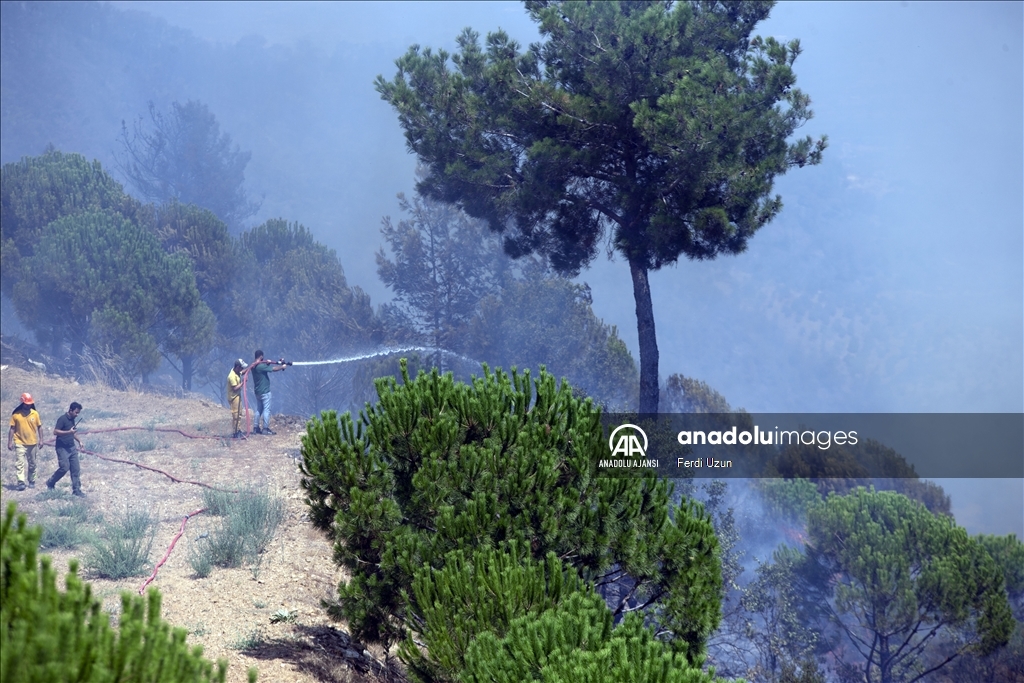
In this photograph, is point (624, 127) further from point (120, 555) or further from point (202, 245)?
point (202, 245)

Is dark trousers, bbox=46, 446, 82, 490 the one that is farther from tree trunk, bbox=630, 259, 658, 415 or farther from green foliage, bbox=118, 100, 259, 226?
green foliage, bbox=118, 100, 259, 226

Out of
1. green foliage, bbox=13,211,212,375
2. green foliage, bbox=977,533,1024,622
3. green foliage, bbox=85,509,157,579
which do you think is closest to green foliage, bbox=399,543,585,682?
green foliage, bbox=85,509,157,579

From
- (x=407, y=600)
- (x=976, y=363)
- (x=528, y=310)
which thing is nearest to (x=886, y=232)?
(x=976, y=363)

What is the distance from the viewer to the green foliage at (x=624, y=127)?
1402 cm

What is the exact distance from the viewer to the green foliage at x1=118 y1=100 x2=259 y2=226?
4659 cm

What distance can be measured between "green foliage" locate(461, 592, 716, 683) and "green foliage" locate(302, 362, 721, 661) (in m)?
1.08

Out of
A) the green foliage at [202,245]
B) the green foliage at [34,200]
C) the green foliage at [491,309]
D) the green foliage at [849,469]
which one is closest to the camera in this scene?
the green foliage at [849,469]

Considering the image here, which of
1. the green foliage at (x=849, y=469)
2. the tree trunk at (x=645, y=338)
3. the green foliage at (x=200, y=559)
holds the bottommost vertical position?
the green foliage at (x=200, y=559)

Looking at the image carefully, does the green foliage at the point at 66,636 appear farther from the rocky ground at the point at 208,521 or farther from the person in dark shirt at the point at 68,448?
the person in dark shirt at the point at 68,448

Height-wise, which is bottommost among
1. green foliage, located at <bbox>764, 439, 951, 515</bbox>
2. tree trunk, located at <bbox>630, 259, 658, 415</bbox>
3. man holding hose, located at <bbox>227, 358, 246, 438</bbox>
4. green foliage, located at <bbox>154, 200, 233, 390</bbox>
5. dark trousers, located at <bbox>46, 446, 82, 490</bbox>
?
dark trousers, located at <bbox>46, 446, 82, 490</bbox>

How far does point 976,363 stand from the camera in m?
79.7

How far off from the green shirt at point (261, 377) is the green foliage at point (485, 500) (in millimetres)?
9811

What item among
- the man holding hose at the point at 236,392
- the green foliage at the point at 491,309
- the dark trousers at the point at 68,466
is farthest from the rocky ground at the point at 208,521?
the green foliage at the point at 491,309

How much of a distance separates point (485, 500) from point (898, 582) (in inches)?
398
